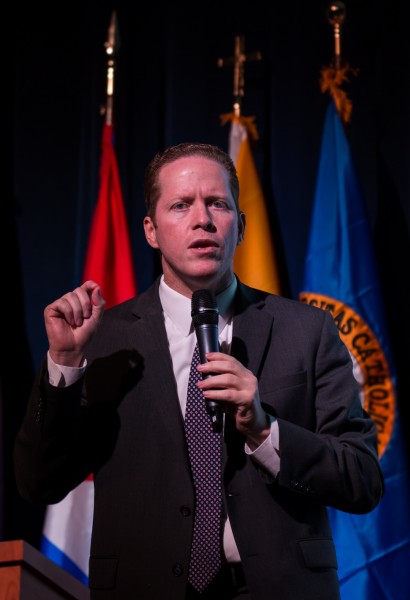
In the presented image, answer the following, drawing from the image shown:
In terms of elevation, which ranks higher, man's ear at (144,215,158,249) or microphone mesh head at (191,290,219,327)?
man's ear at (144,215,158,249)

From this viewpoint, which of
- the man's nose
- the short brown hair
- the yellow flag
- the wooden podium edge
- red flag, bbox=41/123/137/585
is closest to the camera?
the wooden podium edge

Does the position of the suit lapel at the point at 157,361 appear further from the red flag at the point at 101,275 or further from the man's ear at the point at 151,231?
the red flag at the point at 101,275

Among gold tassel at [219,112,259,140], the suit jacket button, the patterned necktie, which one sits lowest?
the suit jacket button

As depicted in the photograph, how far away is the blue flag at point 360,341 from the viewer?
3.06 m

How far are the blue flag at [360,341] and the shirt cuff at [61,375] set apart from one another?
5.22 feet

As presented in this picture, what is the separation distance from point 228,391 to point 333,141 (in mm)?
2164

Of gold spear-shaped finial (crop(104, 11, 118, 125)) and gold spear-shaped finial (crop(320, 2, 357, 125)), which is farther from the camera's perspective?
gold spear-shaped finial (crop(104, 11, 118, 125))

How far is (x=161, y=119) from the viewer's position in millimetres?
3936

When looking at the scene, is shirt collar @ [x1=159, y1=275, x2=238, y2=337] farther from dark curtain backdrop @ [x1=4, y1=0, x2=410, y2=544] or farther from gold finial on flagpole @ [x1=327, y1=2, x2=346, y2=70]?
gold finial on flagpole @ [x1=327, y1=2, x2=346, y2=70]

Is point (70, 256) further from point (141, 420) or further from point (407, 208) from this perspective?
point (141, 420)

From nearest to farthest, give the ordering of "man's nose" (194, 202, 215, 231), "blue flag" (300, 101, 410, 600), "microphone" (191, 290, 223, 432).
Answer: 1. "microphone" (191, 290, 223, 432)
2. "man's nose" (194, 202, 215, 231)
3. "blue flag" (300, 101, 410, 600)

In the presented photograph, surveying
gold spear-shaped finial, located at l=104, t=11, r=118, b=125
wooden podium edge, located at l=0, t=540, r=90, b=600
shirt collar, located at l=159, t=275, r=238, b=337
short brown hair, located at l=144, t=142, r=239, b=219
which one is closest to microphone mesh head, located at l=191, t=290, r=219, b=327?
shirt collar, located at l=159, t=275, r=238, b=337

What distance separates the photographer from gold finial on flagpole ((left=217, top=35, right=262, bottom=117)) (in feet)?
12.0

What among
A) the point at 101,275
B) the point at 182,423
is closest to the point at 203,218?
the point at 182,423
